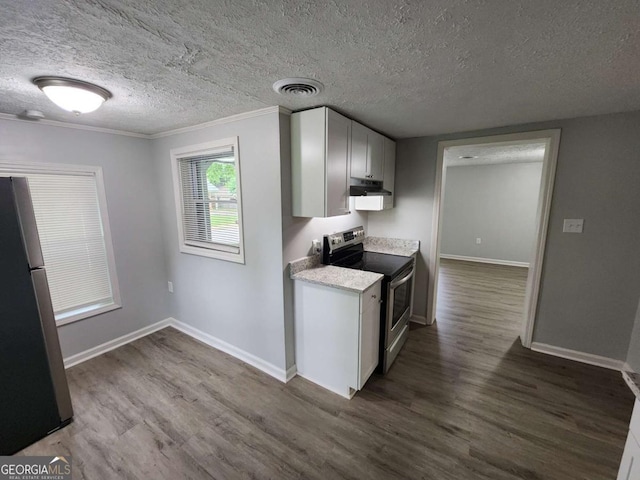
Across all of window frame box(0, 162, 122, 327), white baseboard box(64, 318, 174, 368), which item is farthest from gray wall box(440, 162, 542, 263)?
window frame box(0, 162, 122, 327)

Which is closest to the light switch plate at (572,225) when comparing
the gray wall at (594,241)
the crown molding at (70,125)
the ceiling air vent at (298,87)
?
the gray wall at (594,241)

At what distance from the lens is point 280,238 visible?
2.15m

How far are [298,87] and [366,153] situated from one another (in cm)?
111

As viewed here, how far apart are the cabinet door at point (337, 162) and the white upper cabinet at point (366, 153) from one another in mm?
123

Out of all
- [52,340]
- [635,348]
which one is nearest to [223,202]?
[52,340]

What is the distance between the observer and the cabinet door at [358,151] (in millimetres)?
2334

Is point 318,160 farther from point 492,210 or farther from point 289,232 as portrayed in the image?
point 492,210

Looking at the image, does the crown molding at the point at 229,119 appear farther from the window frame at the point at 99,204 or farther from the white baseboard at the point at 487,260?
the white baseboard at the point at 487,260

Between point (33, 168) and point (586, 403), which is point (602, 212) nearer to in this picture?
point (586, 403)

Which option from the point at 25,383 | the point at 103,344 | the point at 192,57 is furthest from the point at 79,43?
the point at 103,344

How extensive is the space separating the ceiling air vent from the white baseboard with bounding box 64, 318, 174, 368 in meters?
3.02

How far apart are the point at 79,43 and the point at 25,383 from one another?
2.06 m

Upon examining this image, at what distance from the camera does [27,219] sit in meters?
1.69

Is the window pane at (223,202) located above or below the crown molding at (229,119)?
below
